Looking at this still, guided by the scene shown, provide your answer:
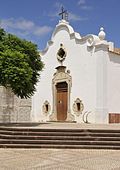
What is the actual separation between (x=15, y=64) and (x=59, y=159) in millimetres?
5716

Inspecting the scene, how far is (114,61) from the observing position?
17.3 m

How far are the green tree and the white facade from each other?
4.52 meters

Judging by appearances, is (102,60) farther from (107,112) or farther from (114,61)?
(107,112)

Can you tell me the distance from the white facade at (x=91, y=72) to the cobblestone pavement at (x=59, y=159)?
26.2ft

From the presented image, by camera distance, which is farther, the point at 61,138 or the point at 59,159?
the point at 61,138

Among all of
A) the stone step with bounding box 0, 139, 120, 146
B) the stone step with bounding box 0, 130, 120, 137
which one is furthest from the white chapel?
the stone step with bounding box 0, 139, 120, 146

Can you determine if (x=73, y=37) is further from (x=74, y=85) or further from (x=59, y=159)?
(x=59, y=159)

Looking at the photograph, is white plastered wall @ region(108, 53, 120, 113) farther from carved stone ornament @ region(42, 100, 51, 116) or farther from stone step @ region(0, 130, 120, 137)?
stone step @ region(0, 130, 120, 137)

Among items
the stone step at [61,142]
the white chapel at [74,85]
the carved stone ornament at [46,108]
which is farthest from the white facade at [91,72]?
the stone step at [61,142]

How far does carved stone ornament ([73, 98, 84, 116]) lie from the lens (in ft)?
58.2

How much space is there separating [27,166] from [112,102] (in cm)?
1092

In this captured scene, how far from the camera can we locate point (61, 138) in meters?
9.65

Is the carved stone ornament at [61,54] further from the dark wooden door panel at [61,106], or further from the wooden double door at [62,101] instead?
the dark wooden door panel at [61,106]

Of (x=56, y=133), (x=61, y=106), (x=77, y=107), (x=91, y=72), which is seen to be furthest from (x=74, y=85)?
(x=56, y=133)
